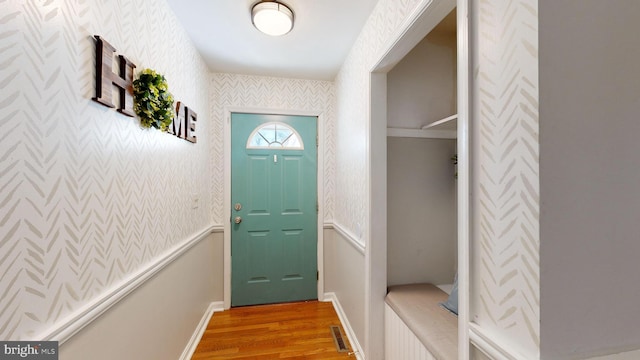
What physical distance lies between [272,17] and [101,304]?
1722mm

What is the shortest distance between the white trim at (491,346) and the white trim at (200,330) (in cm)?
192

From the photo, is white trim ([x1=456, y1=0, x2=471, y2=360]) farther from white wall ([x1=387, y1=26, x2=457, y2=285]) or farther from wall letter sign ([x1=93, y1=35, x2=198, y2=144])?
wall letter sign ([x1=93, y1=35, x2=198, y2=144])

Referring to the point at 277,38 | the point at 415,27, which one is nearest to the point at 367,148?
the point at 415,27

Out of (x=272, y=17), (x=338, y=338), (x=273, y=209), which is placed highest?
(x=272, y=17)

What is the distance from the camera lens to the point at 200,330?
6.91ft

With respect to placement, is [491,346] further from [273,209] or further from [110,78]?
[273,209]

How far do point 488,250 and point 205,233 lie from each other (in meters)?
2.23

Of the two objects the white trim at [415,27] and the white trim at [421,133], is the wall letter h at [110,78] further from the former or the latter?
the white trim at [421,133]

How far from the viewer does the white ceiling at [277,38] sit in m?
1.58
